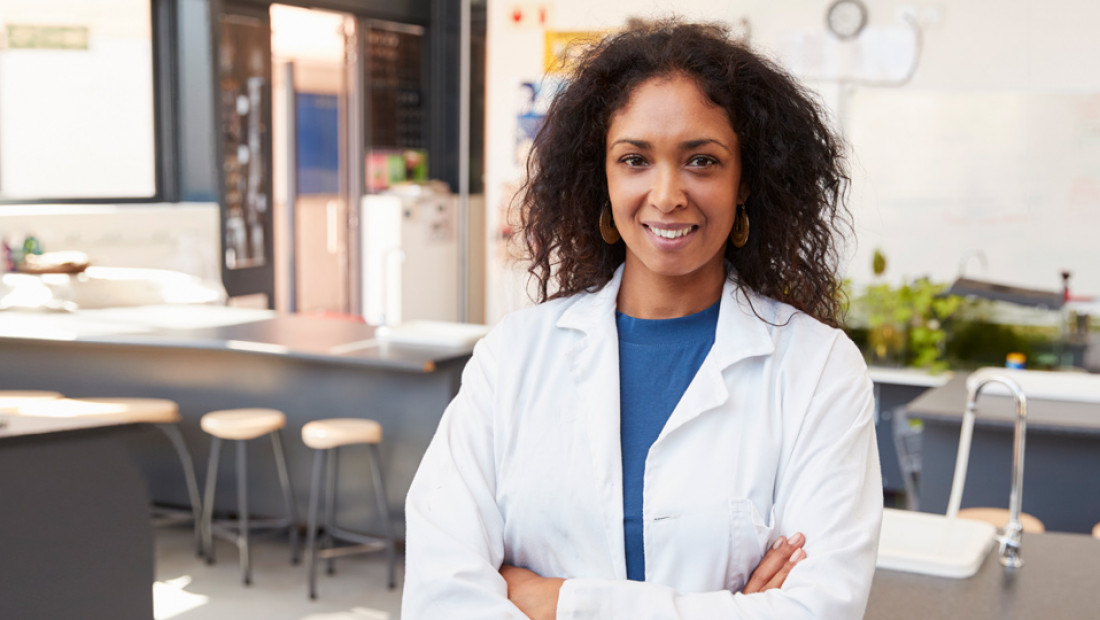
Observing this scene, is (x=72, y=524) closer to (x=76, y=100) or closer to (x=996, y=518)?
(x=996, y=518)

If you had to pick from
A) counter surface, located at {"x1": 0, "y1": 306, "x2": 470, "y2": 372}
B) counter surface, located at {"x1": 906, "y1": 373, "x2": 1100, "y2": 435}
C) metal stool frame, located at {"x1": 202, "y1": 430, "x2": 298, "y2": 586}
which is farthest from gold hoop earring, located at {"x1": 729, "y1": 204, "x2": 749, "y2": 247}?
metal stool frame, located at {"x1": 202, "y1": 430, "x2": 298, "y2": 586}

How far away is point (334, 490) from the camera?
14.1ft

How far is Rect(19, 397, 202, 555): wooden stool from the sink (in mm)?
897

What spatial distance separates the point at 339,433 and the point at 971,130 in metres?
3.64

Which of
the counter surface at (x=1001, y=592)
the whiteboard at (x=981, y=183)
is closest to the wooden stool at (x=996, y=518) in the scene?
the counter surface at (x=1001, y=592)

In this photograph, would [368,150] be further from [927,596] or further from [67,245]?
[927,596]

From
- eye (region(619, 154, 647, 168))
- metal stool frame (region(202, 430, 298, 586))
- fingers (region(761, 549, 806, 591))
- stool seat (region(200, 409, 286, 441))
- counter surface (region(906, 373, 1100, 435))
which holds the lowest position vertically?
metal stool frame (region(202, 430, 298, 586))

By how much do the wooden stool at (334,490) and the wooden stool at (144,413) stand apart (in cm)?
55

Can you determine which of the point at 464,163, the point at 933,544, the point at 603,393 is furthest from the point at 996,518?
the point at 464,163

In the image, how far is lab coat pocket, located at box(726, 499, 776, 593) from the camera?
4.55 feet

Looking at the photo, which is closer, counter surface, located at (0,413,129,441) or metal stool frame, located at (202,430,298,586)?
counter surface, located at (0,413,129,441)

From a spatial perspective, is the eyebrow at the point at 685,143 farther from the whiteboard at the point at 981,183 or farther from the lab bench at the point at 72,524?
the whiteboard at the point at 981,183

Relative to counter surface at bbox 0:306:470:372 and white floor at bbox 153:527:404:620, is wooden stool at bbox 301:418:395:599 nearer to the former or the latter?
white floor at bbox 153:527:404:620

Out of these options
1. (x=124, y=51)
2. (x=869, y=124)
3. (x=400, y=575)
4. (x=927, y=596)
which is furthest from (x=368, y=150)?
(x=927, y=596)
